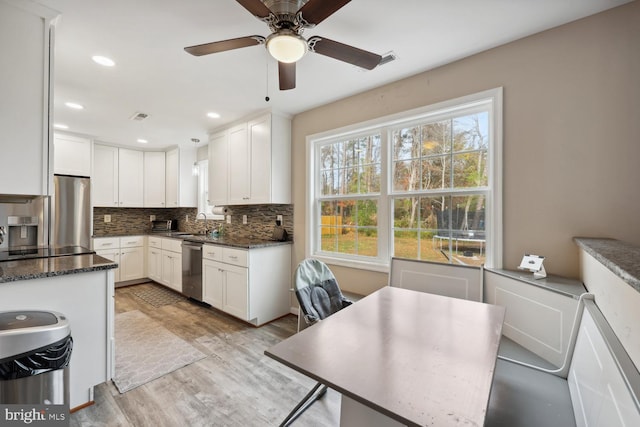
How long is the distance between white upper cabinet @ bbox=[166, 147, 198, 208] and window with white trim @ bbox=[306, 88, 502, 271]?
2938 millimetres

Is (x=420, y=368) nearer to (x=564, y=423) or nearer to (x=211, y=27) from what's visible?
(x=564, y=423)

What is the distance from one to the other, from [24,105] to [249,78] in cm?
155

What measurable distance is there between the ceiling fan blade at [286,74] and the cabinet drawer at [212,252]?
7.36 ft

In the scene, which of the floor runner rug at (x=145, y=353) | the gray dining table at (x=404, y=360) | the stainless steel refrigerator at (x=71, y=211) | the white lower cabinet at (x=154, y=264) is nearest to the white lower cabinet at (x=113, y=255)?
the stainless steel refrigerator at (x=71, y=211)

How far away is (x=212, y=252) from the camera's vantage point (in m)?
3.54

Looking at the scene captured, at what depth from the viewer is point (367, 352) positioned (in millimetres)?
1097

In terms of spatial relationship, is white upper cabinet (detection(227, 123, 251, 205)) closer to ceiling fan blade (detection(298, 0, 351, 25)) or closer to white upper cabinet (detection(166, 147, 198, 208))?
white upper cabinet (detection(166, 147, 198, 208))

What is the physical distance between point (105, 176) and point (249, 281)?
3.68m

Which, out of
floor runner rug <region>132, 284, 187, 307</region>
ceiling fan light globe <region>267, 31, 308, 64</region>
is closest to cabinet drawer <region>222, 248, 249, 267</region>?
floor runner rug <region>132, 284, 187, 307</region>

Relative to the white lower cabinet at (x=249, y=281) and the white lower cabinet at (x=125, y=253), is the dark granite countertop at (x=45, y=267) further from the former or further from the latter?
the white lower cabinet at (x=125, y=253)

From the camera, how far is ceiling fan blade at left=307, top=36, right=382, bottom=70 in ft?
5.03

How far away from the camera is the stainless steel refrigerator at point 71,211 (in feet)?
12.9

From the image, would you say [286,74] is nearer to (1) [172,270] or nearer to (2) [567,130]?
(2) [567,130]

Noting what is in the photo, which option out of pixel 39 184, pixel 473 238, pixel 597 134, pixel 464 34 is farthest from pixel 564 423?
pixel 39 184
